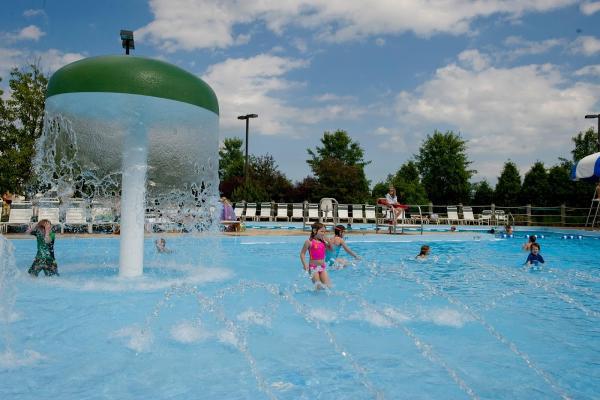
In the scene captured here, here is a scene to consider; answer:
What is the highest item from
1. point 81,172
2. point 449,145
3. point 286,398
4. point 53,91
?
point 449,145

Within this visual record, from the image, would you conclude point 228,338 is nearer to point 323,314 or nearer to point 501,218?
point 323,314

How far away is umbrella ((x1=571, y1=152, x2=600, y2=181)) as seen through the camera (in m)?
15.4

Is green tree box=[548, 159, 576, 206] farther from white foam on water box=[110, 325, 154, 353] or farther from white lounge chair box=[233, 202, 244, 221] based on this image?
white foam on water box=[110, 325, 154, 353]

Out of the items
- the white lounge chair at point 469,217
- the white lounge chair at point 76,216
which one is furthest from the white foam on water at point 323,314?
the white lounge chair at point 469,217

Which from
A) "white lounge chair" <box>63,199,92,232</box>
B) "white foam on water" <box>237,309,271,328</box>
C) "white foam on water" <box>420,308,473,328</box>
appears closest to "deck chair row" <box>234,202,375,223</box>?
"white lounge chair" <box>63,199,92,232</box>

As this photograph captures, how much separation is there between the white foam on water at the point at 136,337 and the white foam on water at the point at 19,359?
75 centimetres

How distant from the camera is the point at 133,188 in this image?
7.17 metres

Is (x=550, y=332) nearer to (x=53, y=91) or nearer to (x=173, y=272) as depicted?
(x=173, y=272)

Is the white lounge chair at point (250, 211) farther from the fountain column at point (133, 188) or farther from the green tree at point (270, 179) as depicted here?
the fountain column at point (133, 188)

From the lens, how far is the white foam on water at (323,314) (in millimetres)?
5777

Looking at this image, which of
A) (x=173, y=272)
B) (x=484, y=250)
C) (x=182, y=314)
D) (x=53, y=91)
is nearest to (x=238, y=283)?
(x=173, y=272)

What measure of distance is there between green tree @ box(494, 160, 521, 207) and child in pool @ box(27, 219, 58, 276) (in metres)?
30.7

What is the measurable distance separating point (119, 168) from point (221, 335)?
12.7 feet

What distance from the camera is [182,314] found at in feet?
19.0
